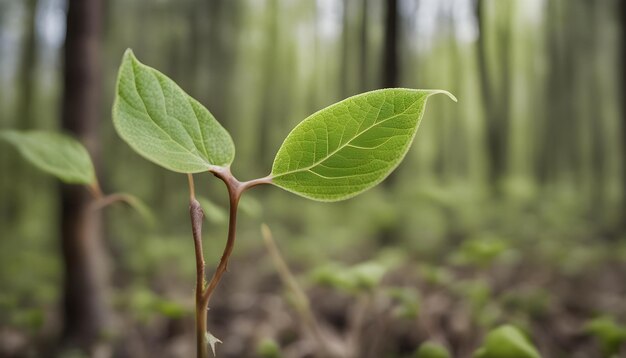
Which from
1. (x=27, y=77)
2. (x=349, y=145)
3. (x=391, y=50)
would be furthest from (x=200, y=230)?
(x=27, y=77)

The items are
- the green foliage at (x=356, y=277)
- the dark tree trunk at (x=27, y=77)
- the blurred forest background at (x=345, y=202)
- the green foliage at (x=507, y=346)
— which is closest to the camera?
the green foliage at (x=507, y=346)

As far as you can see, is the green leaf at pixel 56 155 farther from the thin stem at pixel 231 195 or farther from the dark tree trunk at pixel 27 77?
the dark tree trunk at pixel 27 77

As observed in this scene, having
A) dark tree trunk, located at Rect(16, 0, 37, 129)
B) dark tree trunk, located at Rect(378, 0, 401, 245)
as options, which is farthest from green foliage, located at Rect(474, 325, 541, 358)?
dark tree trunk, located at Rect(16, 0, 37, 129)

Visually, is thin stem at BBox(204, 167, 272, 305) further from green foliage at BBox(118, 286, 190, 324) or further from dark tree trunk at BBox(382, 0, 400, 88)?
dark tree trunk at BBox(382, 0, 400, 88)

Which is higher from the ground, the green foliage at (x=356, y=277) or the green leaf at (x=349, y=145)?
the green leaf at (x=349, y=145)

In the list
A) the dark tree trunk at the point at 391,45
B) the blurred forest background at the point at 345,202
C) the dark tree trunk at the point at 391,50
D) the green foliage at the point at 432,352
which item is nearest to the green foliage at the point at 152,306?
the blurred forest background at the point at 345,202

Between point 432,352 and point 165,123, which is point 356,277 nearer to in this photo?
point 432,352

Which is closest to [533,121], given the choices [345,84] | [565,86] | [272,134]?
[565,86]
